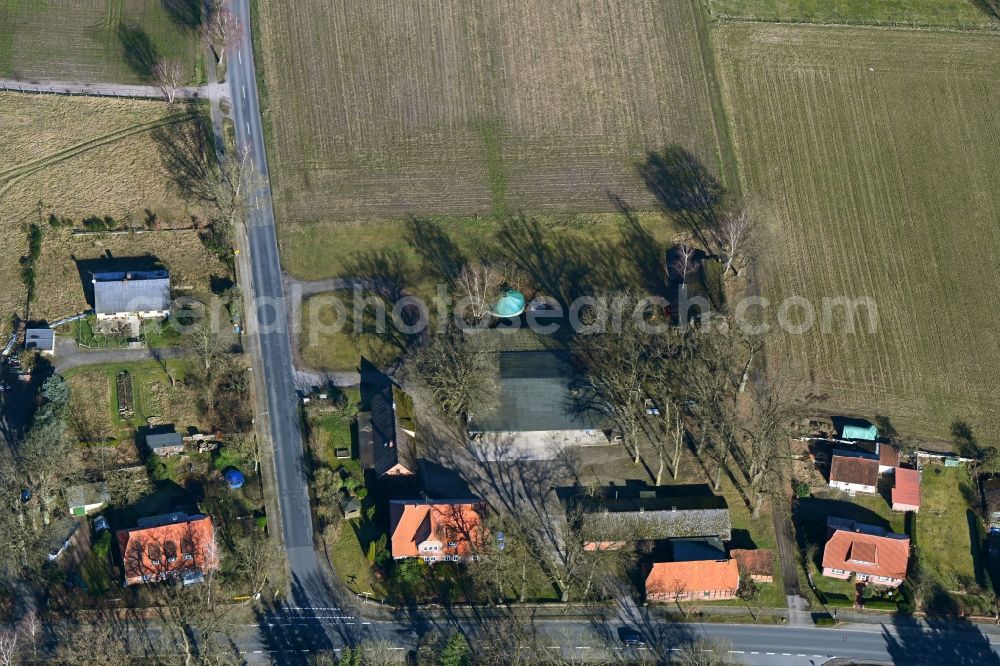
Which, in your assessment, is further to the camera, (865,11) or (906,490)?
(865,11)

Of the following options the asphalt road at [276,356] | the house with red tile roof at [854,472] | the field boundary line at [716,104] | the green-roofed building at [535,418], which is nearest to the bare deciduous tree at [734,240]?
the field boundary line at [716,104]

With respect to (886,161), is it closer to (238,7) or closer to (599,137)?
(599,137)

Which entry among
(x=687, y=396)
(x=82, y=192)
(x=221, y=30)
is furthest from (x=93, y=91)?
(x=687, y=396)

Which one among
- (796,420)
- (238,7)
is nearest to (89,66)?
(238,7)

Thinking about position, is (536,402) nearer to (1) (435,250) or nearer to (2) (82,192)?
(1) (435,250)

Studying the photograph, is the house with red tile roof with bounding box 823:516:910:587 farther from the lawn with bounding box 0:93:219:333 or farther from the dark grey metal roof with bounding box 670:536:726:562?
the lawn with bounding box 0:93:219:333

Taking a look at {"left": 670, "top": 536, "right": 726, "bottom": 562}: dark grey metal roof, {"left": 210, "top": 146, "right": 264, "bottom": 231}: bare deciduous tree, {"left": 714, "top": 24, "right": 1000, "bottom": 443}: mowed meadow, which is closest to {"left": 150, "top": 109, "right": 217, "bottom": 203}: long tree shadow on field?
{"left": 210, "top": 146, "right": 264, "bottom": 231}: bare deciduous tree

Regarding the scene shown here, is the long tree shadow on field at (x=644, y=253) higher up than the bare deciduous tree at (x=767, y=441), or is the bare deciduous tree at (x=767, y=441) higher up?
the long tree shadow on field at (x=644, y=253)

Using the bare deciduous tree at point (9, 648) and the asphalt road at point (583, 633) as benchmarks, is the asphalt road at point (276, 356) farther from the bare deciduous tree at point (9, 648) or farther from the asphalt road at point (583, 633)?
the bare deciduous tree at point (9, 648)
